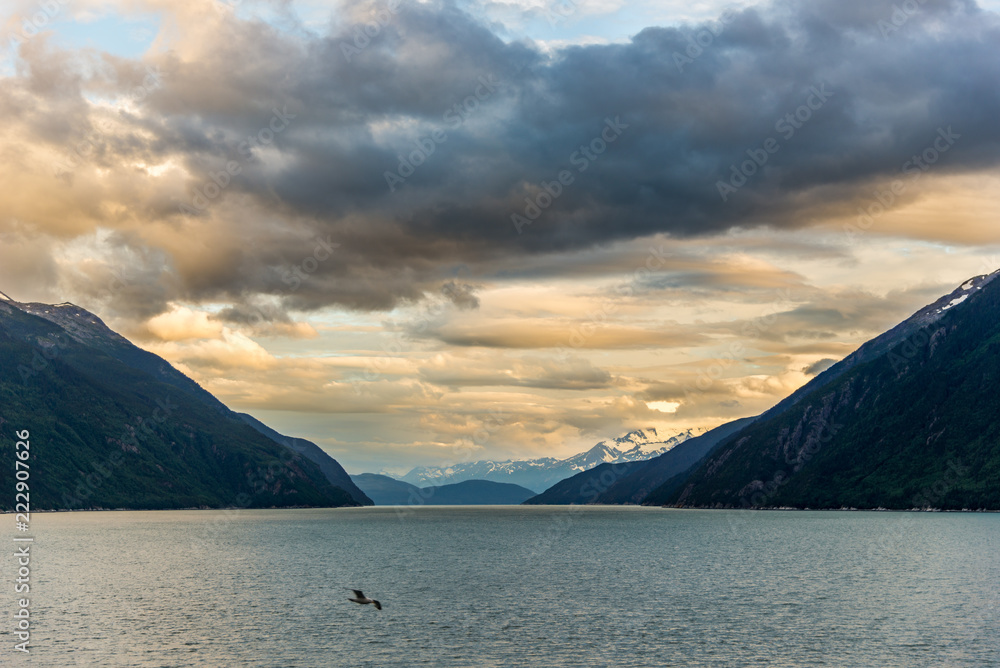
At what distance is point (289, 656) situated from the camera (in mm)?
78875

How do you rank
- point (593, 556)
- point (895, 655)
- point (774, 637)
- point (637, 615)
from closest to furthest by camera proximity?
point (895, 655), point (774, 637), point (637, 615), point (593, 556)

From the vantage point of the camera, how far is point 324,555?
199375 mm

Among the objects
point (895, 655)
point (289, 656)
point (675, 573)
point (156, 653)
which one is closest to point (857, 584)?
point (675, 573)

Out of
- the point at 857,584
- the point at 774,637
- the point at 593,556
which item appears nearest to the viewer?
the point at 774,637

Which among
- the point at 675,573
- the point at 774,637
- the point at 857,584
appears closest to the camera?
the point at 774,637

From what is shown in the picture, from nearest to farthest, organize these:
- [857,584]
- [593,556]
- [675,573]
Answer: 1. [857,584]
2. [675,573]
3. [593,556]

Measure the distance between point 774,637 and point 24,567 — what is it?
141m

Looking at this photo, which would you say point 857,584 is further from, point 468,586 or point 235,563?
point 235,563

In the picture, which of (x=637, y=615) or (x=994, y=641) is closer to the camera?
(x=994, y=641)

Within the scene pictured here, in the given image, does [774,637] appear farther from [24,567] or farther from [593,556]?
[24,567]

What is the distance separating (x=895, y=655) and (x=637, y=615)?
31799 millimetres

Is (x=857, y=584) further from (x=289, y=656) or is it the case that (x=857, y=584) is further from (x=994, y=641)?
(x=289, y=656)

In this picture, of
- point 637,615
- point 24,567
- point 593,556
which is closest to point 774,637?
point 637,615

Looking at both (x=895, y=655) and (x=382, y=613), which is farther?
(x=382, y=613)
